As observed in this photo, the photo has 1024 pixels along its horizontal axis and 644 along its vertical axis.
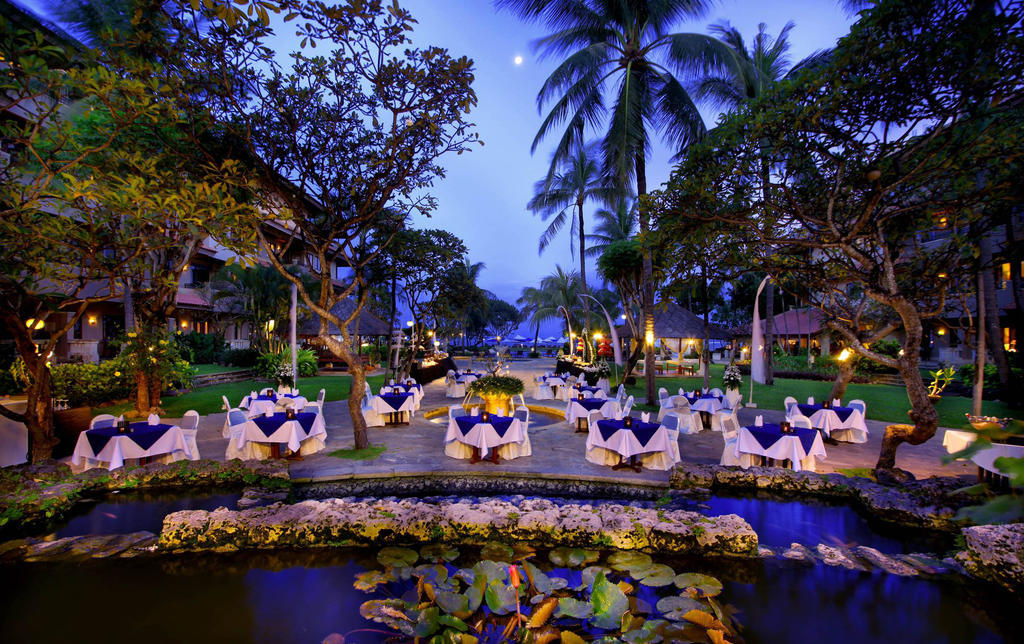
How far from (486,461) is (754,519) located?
394cm

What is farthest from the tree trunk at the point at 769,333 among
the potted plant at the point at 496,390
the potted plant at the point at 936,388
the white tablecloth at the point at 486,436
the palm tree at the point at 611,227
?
the white tablecloth at the point at 486,436

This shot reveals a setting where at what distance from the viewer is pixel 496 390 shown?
9664 millimetres

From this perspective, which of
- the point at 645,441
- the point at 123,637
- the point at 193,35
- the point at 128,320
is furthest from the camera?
the point at 128,320

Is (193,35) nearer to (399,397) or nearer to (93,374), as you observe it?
(399,397)

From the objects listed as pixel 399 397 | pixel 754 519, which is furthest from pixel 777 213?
pixel 399 397

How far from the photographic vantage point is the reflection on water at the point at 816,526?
4793 millimetres

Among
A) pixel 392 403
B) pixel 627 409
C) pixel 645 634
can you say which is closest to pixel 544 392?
pixel 392 403

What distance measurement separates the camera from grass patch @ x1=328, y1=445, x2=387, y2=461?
7.34 meters

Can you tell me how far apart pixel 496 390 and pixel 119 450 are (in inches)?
246

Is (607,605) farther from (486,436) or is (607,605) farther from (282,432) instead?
(282,432)

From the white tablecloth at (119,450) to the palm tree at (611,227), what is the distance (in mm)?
19189

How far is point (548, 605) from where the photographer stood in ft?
9.57

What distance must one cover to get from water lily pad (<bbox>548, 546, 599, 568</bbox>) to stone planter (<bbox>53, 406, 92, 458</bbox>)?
8.87 meters

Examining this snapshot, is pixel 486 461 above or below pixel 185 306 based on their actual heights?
below
